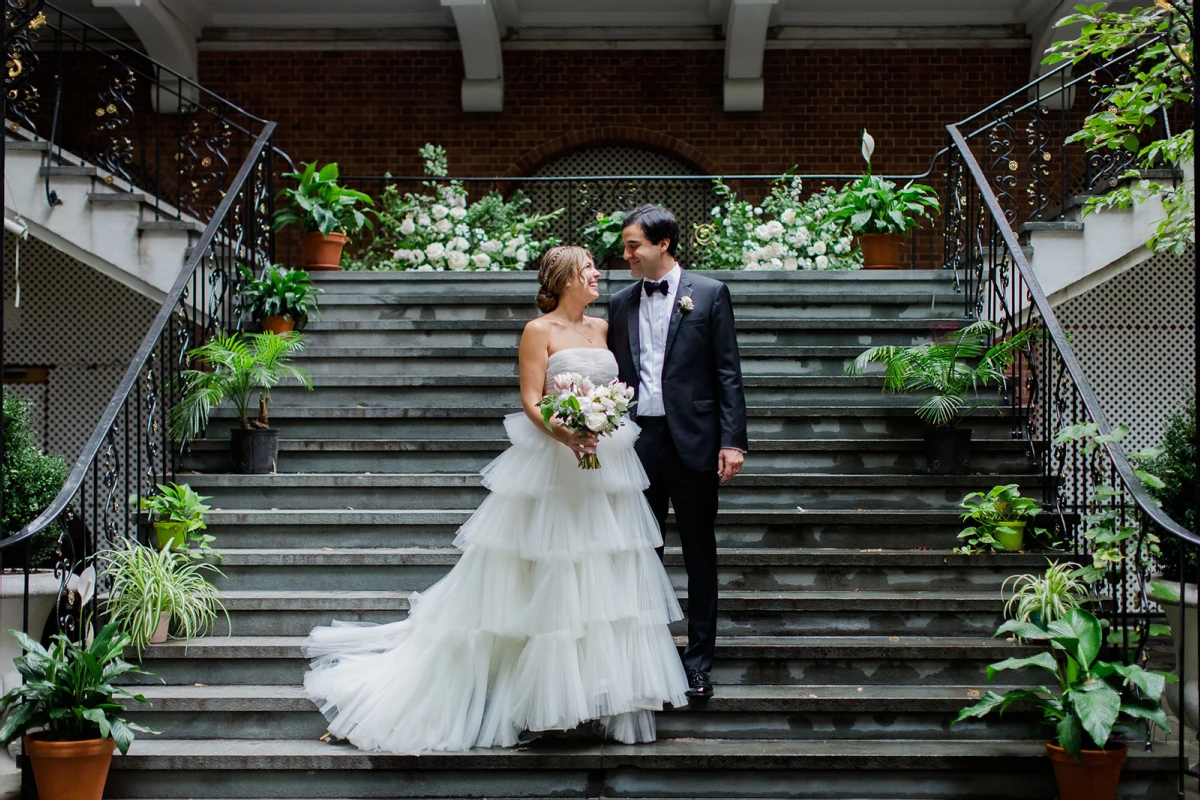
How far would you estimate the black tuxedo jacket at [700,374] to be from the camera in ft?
14.9

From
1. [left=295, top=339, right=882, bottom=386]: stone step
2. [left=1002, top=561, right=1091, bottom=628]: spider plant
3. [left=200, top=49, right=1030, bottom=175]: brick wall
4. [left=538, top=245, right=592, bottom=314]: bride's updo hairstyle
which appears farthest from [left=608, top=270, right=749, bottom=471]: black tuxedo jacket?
[left=200, top=49, right=1030, bottom=175]: brick wall

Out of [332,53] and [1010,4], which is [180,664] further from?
[1010,4]

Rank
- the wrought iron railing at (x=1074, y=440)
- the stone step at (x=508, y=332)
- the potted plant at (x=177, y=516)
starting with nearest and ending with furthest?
the wrought iron railing at (x=1074, y=440) → the potted plant at (x=177, y=516) → the stone step at (x=508, y=332)

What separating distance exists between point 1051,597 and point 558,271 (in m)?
2.40

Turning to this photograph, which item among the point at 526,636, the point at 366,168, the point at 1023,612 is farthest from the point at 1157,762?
the point at 366,168

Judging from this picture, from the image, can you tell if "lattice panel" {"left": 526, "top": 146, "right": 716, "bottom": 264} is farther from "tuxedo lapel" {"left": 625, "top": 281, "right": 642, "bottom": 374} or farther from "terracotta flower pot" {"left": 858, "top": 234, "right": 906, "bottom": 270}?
"tuxedo lapel" {"left": 625, "top": 281, "right": 642, "bottom": 374}

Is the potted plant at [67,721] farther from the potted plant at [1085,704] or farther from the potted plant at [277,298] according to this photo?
the potted plant at [277,298]

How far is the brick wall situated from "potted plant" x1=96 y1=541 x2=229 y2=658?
7.68 m

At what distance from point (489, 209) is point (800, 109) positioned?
379 cm

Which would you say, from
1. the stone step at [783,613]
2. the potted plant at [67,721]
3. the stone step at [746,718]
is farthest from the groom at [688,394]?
the potted plant at [67,721]

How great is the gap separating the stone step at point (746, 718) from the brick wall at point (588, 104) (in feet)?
27.0

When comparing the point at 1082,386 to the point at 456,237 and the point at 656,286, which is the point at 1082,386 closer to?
the point at 656,286

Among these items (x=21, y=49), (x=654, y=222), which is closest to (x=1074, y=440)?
(x=654, y=222)

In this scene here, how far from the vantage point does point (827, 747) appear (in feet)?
14.8
